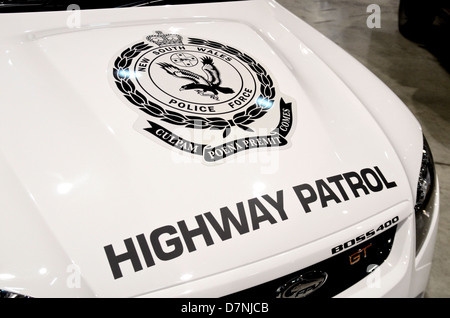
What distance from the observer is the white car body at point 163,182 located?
3.33 feet

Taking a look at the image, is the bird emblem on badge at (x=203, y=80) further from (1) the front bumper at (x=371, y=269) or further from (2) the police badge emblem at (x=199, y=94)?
(1) the front bumper at (x=371, y=269)

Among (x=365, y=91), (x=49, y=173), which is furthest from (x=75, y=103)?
(x=365, y=91)

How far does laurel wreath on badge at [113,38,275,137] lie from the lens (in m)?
1.33

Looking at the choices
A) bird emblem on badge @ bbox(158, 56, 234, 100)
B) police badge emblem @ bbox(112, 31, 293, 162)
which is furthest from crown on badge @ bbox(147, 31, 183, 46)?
bird emblem on badge @ bbox(158, 56, 234, 100)

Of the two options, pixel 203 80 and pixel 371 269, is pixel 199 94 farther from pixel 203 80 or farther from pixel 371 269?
pixel 371 269

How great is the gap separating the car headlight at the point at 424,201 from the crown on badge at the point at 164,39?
0.88 m

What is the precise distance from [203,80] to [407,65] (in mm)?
3023

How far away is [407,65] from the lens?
13.2 ft

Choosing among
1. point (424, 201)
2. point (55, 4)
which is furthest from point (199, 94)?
point (424, 201)

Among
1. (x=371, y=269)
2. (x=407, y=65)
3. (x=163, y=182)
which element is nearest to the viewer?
(x=163, y=182)

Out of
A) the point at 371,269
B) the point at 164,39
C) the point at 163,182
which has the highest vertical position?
the point at 164,39

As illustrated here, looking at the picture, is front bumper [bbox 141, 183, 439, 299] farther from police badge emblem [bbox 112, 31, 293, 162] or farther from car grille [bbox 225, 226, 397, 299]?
police badge emblem [bbox 112, 31, 293, 162]
